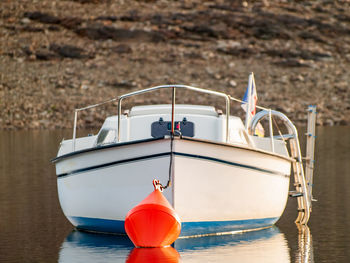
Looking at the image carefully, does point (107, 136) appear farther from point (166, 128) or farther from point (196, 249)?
point (196, 249)

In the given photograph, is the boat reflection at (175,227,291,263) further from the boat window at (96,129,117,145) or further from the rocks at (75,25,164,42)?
the rocks at (75,25,164,42)

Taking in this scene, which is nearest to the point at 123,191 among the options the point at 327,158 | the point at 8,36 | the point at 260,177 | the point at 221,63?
the point at 260,177

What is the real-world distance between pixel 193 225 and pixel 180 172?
1.01 metres

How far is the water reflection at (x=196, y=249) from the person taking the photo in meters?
13.3

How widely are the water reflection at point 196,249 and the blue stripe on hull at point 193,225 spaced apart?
12cm

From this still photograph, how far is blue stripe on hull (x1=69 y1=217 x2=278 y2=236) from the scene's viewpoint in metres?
14.5

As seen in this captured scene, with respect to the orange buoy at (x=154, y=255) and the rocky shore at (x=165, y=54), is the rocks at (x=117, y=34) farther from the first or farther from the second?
the orange buoy at (x=154, y=255)

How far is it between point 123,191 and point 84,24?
7338 centimetres

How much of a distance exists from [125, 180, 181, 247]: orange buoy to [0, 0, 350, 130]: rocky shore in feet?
148

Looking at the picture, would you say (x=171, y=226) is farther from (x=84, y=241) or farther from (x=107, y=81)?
(x=107, y=81)

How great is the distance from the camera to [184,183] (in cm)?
1405

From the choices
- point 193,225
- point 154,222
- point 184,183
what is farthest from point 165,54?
point 154,222

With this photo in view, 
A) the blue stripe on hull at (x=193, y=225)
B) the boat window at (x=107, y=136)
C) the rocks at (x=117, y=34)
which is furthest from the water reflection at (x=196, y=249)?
the rocks at (x=117, y=34)

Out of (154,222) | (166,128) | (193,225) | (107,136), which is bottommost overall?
(193,225)
